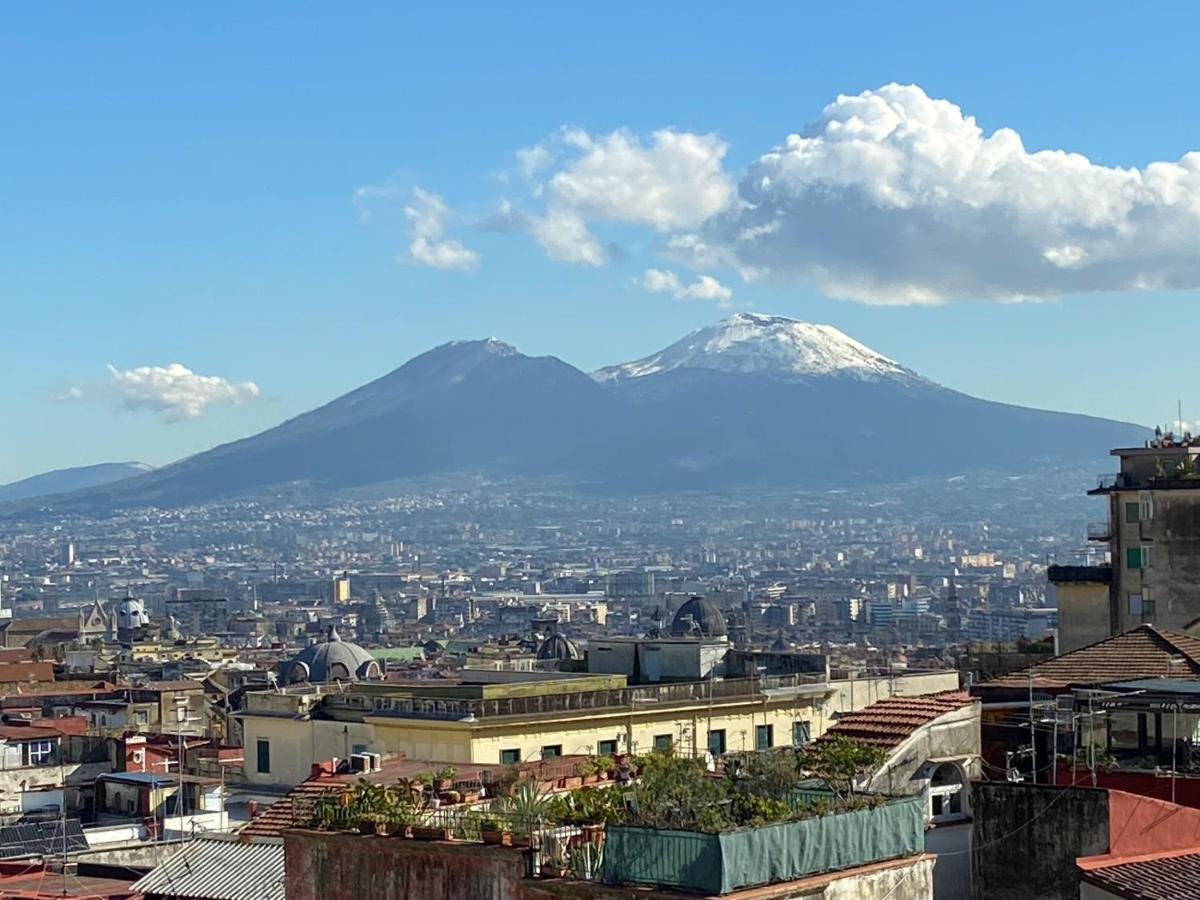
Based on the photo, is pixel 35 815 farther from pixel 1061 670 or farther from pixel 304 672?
pixel 304 672

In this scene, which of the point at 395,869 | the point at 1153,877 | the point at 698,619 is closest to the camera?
the point at 1153,877

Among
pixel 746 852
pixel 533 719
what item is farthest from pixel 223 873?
pixel 533 719

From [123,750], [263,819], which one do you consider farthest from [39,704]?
[263,819]

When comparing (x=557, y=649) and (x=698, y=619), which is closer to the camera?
(x=557, y=649)

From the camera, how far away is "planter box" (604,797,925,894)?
13695 mm

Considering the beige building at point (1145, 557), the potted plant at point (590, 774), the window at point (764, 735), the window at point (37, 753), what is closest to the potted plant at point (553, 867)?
the potted plant at point (590, 774)

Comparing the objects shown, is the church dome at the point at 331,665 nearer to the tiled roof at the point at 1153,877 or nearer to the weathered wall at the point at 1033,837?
the weathered wall at the point at 1033,837

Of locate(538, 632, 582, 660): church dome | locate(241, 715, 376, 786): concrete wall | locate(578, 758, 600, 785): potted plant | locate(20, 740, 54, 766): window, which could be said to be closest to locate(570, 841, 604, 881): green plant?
locate(578, 758, 600, 785): potted plant

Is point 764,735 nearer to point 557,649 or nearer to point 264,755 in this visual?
point 264,755

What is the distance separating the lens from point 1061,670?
72.9 feet

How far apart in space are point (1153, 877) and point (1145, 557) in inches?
1077

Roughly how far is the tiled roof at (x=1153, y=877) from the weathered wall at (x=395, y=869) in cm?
369

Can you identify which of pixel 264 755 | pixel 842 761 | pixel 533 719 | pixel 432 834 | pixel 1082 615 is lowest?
pixel 264 755

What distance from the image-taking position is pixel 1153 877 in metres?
14.6
